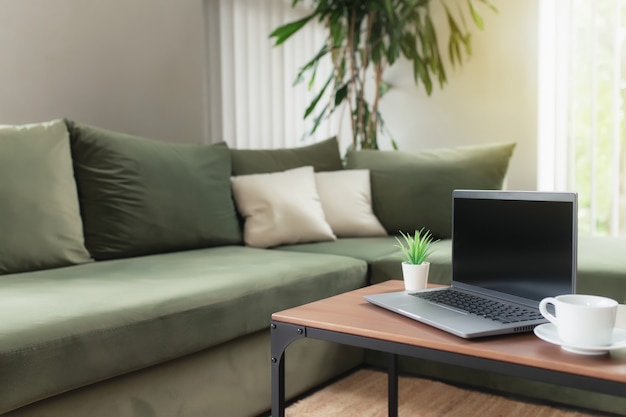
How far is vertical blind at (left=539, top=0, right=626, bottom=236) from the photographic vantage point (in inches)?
128

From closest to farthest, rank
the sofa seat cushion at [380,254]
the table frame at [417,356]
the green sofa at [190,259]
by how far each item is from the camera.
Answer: the table frame at [417,356] < the green sofa at [190,259] < the sofa seat cushion at [380,254]

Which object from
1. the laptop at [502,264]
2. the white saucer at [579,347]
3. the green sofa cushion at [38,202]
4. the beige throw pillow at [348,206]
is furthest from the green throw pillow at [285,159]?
the white saucer at [579,347]

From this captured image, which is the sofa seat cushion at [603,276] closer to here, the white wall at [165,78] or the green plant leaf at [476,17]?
the white wall at [165,78]

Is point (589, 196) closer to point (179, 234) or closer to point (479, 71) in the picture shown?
point (479, 71)

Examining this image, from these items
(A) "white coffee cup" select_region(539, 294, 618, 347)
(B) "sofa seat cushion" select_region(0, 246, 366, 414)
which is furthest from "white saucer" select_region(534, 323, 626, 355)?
(B) "sofa seat cushion" select_region(0, 246, 366, 414)

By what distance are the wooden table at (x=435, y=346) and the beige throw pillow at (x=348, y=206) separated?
4.35ft

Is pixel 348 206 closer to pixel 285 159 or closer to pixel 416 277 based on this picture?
pixel 285 159

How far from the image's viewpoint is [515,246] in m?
1.27

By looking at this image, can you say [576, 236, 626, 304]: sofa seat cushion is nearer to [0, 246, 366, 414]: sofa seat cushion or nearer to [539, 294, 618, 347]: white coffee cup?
[0, 246, 366, 414]: sofa seat cushion

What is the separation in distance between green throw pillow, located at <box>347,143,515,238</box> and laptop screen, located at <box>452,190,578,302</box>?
4.28 ft

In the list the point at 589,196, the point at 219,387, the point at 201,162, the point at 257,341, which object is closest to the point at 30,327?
the point at 219,387

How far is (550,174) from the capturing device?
3.51 meters

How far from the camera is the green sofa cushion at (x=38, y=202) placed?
6.14 ft

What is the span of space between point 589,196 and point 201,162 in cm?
214
